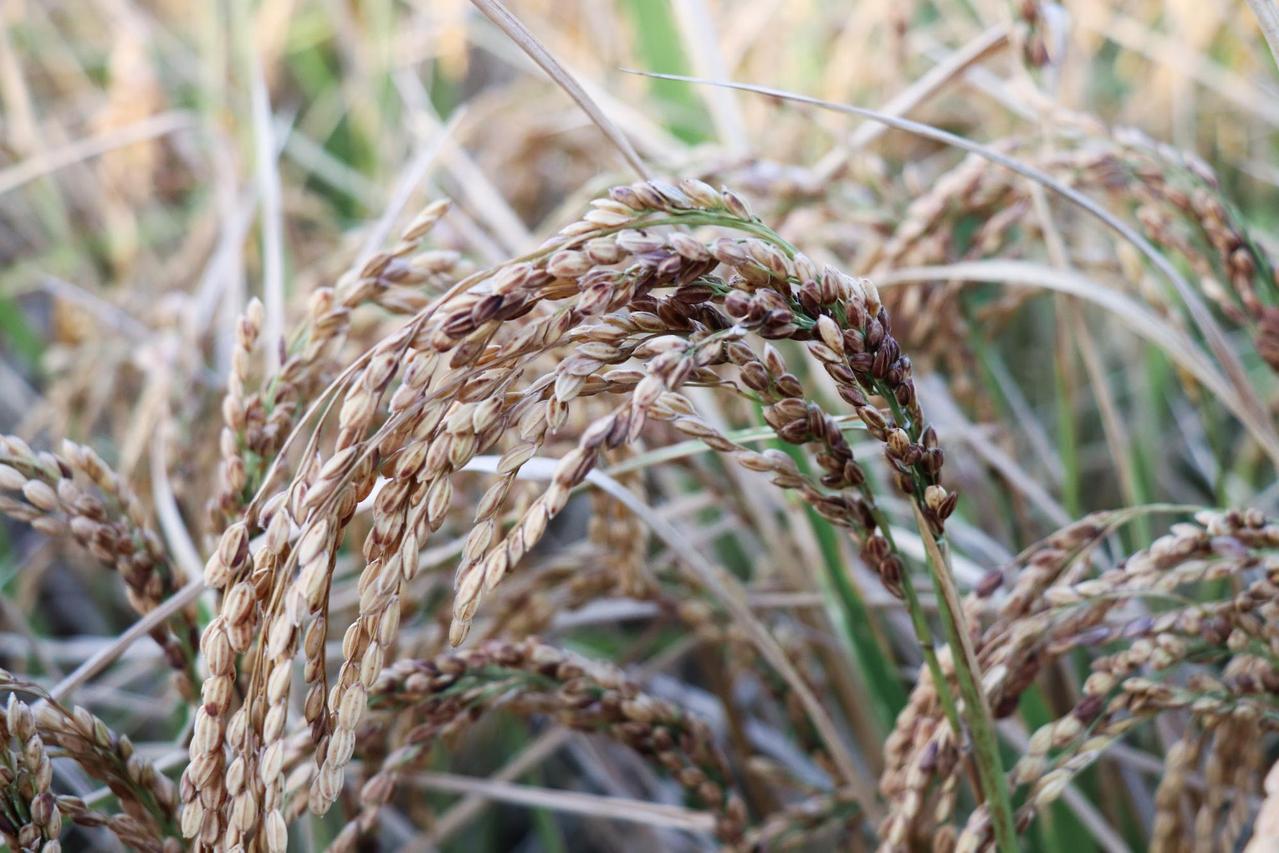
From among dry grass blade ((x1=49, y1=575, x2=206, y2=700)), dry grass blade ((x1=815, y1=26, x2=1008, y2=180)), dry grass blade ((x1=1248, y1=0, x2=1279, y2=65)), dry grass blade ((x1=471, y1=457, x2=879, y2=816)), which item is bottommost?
dry grass blade ((x1=471, y1=457, x2=879, y2=816))

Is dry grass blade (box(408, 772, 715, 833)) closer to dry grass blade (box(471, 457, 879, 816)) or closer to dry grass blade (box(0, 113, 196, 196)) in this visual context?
dry grass blade (box(471, 457, 879, 816))

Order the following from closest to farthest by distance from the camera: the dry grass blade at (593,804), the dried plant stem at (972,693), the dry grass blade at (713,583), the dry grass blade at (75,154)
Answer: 1. the dried plant stem at (972,693)
2. the dry grass blade at (713,583)
3. the dry grass blade at (593,804)
4. the dry grass blade at (75,154)

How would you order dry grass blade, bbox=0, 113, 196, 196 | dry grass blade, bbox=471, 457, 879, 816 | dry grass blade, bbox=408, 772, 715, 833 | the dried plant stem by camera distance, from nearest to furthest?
the dried plant stem → dry grass blade, bbox=471, 457, 879, 816 → dry grass blade, bbox=408, 772, 715, 833 → dry grass blade, bbox=0, 113, 196, 196

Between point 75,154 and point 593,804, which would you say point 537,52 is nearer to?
point 593,804

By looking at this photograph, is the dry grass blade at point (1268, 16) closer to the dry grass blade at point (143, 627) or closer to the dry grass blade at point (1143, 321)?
the dry grass blade at point (1143, 321)

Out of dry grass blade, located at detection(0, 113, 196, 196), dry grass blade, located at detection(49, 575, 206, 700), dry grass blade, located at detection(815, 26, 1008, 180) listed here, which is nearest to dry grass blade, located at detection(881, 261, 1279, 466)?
dry grass blade, located at detection(815, 26, 1008, 180)

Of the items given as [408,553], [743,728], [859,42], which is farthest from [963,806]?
[859,42]

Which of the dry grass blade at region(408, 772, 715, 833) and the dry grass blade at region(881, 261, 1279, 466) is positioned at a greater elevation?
the dry grass blade at region(881, 261, 1279, 466)

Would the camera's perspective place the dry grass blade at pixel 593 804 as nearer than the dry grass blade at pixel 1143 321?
No

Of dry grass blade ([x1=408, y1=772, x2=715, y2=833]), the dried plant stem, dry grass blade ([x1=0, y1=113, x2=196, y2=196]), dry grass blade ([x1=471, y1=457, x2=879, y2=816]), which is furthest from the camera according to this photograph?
dry grass blade ([x1=0, y1=113, x2=196, y2=196])

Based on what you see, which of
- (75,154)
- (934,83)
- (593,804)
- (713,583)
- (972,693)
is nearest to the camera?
(972,693)

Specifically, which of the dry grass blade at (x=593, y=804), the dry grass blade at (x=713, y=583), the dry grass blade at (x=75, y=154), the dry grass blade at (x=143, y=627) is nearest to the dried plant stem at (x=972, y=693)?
the dry grass blade at (x=713, y=583)

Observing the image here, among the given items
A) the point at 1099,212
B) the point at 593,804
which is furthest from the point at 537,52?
the point at 593,804
